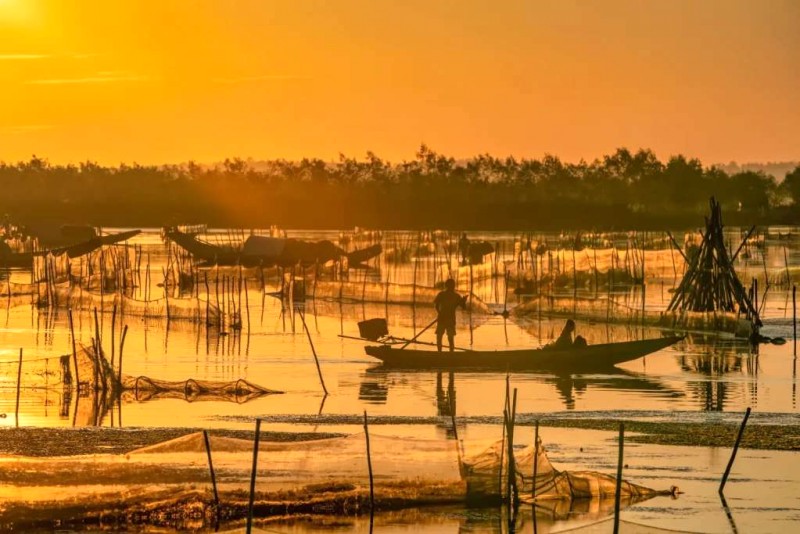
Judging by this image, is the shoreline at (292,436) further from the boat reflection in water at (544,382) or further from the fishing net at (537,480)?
the fishing net at (537,480)

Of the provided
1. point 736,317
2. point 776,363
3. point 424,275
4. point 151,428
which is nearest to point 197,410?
point 151,428

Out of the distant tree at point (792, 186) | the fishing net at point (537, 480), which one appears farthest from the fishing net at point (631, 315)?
the distant tree at point (792, 186)

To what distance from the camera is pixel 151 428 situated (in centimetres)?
1869

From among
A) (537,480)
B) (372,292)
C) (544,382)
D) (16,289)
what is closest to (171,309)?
(372,292)

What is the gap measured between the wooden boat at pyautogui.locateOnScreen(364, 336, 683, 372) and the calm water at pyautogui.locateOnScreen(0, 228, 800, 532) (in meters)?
0.28

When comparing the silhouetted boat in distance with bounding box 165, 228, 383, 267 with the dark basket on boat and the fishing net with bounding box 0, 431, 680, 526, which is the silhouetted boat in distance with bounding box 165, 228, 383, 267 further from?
the fishing net with bounding box 0, 431, 680, 526

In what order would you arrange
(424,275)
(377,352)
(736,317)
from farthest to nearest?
(424,275), (736,317), (377,352)

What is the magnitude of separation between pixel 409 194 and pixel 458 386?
95662 millimetres

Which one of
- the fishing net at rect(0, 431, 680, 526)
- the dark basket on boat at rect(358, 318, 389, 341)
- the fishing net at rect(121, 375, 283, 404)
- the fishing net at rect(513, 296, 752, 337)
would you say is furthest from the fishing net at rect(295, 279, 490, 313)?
the fishing net at rect(0, 431, 680, 526)

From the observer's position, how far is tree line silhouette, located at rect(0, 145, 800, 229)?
108m

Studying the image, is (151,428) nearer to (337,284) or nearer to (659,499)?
(659,499)

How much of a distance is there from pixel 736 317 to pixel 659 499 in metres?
16.6

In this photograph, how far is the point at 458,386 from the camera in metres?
23.7

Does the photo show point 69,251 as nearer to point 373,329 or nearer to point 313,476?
point 373,329
